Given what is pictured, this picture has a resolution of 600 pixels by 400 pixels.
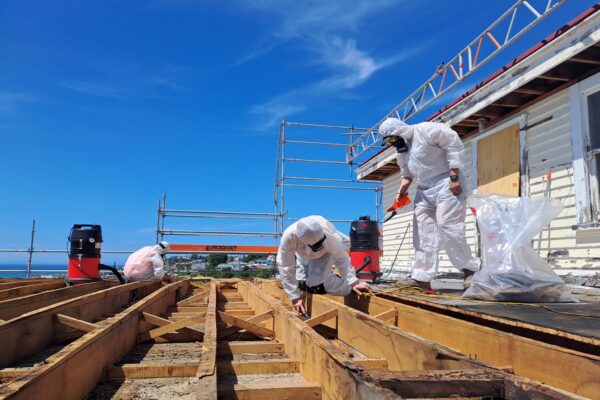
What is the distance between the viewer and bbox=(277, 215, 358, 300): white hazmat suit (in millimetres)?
3881

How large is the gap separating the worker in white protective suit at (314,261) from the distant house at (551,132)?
3.11 metres

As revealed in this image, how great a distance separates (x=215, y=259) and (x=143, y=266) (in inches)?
210

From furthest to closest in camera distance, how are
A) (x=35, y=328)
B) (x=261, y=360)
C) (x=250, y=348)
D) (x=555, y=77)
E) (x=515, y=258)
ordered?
(x=555, y=77)
(x=515, y=258)
(x=250, y=348)
(x=35, y=328)
(x=261, y=360)

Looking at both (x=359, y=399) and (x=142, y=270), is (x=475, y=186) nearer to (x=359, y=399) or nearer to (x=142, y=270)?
(x=142, y=270)

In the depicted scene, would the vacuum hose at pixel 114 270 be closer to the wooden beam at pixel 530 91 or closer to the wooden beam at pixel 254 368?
the wooden beam at pixel 254 368

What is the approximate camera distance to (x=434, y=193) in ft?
14.2

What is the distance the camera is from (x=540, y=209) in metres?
3.36

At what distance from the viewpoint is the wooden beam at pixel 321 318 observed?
10.1 feet

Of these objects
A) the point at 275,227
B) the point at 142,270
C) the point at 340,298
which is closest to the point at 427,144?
the point at 340,298

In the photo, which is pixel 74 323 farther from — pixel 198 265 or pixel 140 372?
pixel 198 265

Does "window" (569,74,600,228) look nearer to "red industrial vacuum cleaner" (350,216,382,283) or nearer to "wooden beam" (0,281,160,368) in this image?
"red industrial vacuum cleaner" (350,216,382,283)

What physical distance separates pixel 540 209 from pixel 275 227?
9.81 m

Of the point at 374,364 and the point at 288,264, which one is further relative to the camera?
the point at 288,264

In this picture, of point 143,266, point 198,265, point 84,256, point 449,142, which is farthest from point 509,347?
point 198,265
